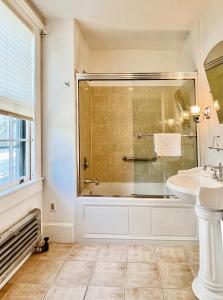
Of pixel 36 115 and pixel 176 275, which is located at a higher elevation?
pixel 36 115

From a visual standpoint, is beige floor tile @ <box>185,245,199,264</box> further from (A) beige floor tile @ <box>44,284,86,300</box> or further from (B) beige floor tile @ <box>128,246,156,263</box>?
(A) beige floor tile @ <box>44,284,86,300</box>

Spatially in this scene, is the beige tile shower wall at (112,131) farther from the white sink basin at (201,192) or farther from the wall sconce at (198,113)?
the white sink basin at (201,192)

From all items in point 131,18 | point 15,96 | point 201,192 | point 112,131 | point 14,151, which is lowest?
point 201,192

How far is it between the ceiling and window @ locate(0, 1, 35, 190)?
1.61 feet

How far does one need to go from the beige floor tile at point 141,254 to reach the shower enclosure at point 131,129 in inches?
22.9

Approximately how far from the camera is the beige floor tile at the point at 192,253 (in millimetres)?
2200

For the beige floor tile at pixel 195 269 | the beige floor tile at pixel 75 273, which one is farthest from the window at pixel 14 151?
the beige floor tile at pixel 195 269

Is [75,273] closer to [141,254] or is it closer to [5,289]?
[5,289]

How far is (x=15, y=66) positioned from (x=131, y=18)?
1.49 m

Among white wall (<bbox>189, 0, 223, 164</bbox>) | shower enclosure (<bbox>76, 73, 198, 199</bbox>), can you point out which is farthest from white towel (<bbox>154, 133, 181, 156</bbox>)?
white wall (<bbox>189, 0, 223, 164</bbox>)

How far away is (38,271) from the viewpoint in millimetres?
2027

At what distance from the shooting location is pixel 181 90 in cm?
289

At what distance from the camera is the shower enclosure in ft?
9.12

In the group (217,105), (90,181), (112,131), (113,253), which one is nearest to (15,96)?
(90,181)
